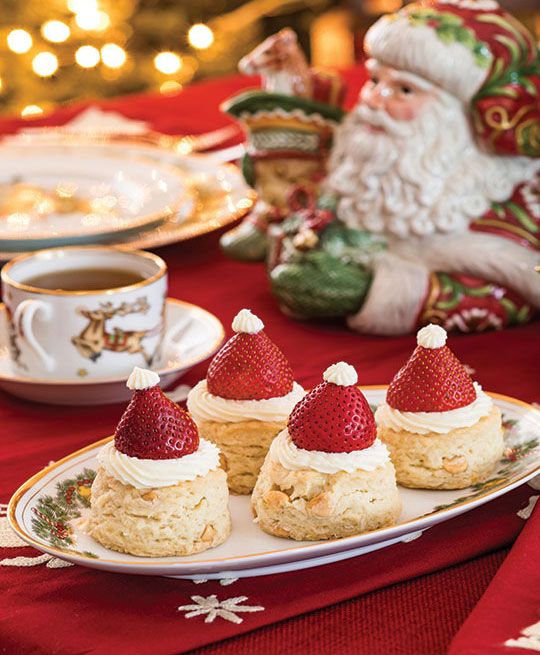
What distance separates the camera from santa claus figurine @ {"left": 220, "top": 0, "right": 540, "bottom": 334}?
1.24m

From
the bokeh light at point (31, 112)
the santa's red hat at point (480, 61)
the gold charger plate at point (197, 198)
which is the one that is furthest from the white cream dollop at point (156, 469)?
the bokeh light at point (31, 112)

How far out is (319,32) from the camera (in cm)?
450

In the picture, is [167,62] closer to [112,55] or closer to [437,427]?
[112,55]

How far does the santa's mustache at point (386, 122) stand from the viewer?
127 centimetres

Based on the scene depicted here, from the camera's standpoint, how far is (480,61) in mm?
1223

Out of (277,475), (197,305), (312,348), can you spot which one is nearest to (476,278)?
(312,348)

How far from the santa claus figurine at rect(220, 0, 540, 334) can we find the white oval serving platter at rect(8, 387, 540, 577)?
1.08 ft

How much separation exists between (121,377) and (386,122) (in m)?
0.44

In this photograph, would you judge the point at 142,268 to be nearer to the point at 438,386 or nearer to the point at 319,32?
the point at 438,386

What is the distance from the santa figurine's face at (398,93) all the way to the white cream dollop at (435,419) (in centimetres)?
47

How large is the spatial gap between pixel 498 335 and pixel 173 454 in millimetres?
595

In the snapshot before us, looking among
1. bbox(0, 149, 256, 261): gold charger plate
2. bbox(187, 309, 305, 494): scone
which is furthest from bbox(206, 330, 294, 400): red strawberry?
bbox(0, 149, 256, 261): gold charger plate

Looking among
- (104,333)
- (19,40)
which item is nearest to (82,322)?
(104,333)

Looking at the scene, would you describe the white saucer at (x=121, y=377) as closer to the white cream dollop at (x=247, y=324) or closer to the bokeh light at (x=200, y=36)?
the white cream dollop at (x=247, y=324)
